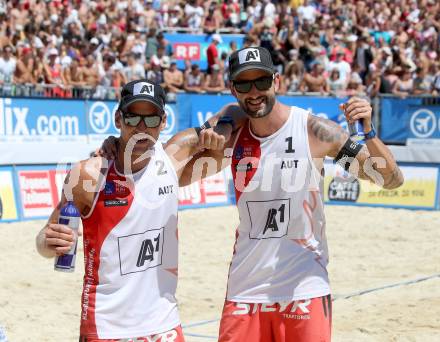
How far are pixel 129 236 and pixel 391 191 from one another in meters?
11.7

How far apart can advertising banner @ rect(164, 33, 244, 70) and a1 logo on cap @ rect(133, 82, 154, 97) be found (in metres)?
16.9

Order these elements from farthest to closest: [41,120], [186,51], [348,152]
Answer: [186,51] < [41,120] < [348,152]

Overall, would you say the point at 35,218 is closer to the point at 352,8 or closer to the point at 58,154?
the point at 58,154

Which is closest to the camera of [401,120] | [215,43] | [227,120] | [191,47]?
[227,120]

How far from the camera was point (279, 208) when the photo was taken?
13.5ft

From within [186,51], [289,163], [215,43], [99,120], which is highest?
[215,43]

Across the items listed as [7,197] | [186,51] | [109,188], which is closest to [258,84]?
[109,188]

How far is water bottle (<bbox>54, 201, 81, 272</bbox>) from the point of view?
142 inches

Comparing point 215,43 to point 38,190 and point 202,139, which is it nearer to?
point 38,190

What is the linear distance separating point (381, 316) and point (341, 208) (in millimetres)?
7425

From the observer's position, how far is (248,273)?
163 inches

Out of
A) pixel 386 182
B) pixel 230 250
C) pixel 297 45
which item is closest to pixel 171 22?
pixel 297 45

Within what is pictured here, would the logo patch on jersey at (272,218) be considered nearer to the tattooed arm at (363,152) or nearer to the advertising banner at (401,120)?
the tattooed arm at (363,152)

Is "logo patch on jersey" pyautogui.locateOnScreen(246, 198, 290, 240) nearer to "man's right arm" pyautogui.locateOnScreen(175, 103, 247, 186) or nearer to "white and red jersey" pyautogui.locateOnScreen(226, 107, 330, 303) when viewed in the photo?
"white and red jersey" pyautogui.locateOnScreen(226, 107, 330, 303)
